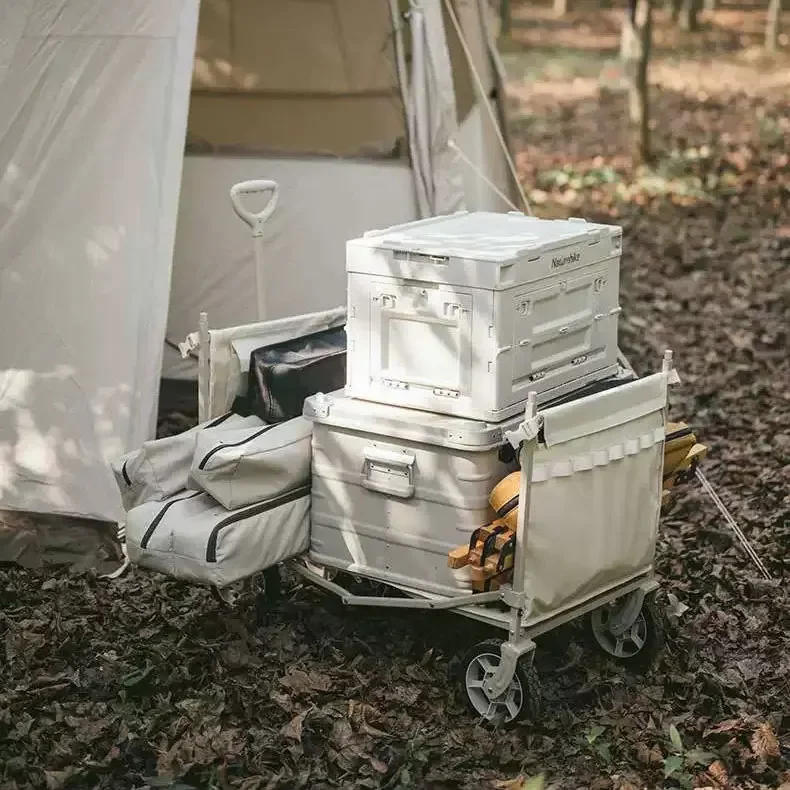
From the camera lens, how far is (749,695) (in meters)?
4.08

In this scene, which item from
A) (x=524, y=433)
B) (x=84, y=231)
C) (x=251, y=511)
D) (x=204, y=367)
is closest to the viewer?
(x=524, y=433)

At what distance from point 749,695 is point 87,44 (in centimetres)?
335

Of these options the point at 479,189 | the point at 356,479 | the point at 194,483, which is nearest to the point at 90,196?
the point at 194,483

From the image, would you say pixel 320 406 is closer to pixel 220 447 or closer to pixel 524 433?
pixel 220 447

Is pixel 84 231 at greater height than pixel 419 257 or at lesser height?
lesser

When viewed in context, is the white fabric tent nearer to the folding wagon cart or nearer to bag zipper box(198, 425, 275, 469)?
bag zipper box(198, 425, 275, 469)

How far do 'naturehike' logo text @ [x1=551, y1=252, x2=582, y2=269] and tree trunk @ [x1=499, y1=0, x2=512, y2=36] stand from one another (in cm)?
1819

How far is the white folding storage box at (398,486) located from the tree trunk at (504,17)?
1836cm

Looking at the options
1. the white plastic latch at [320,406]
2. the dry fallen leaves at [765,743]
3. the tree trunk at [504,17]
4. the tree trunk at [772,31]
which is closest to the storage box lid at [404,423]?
the white plastic latch at [320,406]

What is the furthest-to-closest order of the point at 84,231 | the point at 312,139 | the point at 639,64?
the point at 639,64 → the point at 312,139 → the point at 84,231

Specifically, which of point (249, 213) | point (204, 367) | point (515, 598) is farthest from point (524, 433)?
point (249, 213)

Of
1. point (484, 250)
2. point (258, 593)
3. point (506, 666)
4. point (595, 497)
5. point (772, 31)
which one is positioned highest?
point (484, 250)

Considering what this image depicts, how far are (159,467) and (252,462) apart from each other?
40 cm

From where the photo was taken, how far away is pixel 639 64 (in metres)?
12.0
